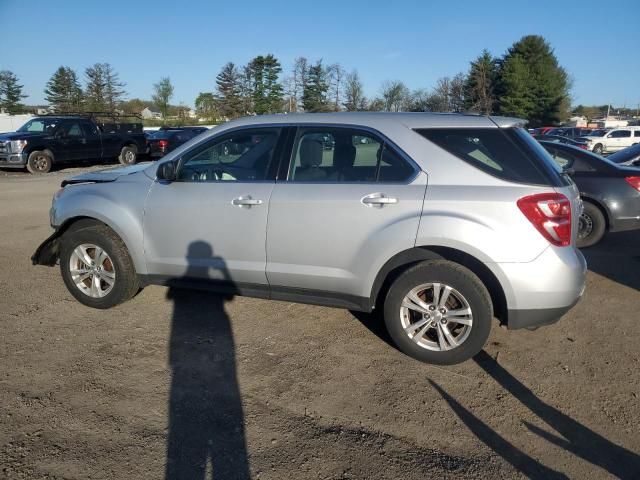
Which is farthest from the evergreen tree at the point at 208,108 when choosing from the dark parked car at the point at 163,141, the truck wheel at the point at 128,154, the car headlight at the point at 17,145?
the car headlight at the point at 17,145

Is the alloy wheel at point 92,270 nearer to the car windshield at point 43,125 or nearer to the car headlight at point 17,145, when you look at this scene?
the car headlight at point 17,145

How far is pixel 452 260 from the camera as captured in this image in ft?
11.4

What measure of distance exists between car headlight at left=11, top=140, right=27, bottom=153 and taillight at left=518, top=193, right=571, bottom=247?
58.8ft

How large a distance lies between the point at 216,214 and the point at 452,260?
1866 mm

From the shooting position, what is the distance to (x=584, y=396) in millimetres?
3162

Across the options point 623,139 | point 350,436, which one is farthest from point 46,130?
point 623,139

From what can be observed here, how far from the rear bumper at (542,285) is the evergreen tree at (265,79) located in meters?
54.2

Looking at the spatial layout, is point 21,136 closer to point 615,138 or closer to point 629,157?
point 629,157

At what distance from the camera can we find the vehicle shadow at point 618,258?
5660 mm

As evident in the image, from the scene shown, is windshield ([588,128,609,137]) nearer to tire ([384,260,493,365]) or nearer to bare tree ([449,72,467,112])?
bare tree ([449,72,467,112])

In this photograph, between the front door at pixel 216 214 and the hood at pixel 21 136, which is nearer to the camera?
the front door at pixel 216 214

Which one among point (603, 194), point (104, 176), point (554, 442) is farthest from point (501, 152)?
point (603, 194)

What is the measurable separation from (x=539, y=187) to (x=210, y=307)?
3.02 meters

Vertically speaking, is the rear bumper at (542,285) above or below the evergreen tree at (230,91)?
below
